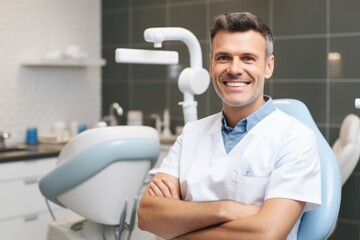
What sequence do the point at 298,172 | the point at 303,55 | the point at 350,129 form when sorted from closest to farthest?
the point at 298,172
the point at 350,129
the point at 303,55

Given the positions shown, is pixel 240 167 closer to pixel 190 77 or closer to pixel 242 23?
pixel 242 23

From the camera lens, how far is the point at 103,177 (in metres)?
2.48

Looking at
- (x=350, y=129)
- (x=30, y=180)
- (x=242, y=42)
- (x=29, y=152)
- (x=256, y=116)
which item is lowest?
(x=30, y=180)

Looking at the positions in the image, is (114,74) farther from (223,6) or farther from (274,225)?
(274,225)

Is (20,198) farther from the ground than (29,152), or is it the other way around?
(29,152)

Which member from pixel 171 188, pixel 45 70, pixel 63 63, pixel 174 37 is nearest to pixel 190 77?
pixel 174 37

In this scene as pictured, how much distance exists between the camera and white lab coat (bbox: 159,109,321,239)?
5.21ft

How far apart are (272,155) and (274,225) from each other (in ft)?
0.75

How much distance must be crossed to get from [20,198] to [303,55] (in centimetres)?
204

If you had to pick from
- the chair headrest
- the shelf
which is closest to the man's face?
the chair headrest

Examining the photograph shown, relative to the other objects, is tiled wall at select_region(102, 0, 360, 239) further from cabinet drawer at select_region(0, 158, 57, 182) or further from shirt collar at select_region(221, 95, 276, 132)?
shirt collar at select_region(221, 95, 276, 132)

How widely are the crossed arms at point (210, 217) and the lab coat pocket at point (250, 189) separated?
0.17 ft

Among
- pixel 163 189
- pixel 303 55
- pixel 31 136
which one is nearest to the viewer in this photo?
pixel 163 189

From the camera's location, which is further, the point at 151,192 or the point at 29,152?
the point at 29,152
